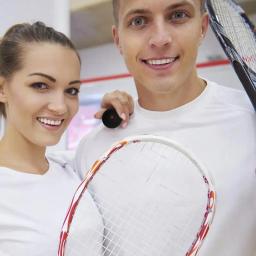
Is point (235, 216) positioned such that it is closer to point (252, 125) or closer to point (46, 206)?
point (252, 125)

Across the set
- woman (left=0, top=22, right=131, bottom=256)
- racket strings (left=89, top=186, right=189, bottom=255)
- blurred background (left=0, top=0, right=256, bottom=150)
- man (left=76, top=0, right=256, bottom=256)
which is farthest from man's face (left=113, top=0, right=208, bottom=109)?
blurred background (left=0, top=0, right=256, bottom=150)

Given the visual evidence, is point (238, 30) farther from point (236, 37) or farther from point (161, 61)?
point (161, 61)

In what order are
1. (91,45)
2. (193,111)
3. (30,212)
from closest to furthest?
(30,212) → (193,111) → (91,45)

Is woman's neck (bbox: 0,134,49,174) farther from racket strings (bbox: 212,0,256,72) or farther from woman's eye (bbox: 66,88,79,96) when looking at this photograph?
racket strings (bbox: 212,0,256,72)

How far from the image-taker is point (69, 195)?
76 cm

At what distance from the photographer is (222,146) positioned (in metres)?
0.75

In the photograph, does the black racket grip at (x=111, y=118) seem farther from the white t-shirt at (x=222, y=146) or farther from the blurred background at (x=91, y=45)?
the blurred background at (x=91, y=45)

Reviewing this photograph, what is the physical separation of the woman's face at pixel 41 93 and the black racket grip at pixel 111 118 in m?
0.09

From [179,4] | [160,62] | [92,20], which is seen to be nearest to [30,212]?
[160,62]

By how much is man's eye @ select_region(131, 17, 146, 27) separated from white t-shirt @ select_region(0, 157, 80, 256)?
13.9 inches

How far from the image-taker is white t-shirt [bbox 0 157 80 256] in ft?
2.19

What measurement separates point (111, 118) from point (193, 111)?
18 centimetres

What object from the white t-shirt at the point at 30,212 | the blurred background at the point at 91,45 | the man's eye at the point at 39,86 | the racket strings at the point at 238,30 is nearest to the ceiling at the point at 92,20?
the blurred background at the point at 91,45

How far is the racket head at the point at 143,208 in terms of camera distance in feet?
2.32
